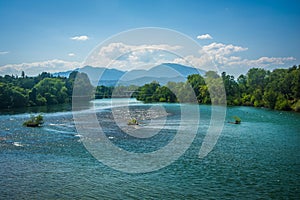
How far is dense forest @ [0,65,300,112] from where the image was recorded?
237 ft

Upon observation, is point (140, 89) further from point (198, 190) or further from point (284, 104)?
point (198, 190)

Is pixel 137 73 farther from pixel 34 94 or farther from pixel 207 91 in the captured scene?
pixel 207 91

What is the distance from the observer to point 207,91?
94.4 metres

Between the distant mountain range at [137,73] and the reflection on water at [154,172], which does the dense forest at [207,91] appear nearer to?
the distant mountain range at [137,73]

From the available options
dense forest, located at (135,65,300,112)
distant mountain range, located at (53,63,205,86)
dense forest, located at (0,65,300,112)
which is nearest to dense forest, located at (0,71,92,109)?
dense forest, located at (0,65,300,112)

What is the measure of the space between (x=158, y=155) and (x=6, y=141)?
15365 mm

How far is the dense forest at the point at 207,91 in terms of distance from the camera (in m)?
72.4

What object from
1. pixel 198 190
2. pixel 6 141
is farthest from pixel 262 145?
pixel 6 141

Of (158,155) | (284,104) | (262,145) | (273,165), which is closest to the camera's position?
(273,165)

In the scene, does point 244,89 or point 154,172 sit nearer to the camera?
point 154,172

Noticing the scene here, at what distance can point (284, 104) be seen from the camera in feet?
220

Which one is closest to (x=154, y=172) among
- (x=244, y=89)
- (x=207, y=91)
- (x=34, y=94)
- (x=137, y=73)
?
(x=137, y=73)

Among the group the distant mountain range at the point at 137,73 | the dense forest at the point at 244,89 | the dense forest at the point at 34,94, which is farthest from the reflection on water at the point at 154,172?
the dense forest at the point at 34,94

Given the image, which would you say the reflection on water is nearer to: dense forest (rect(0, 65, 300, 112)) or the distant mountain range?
the distant mountain range
